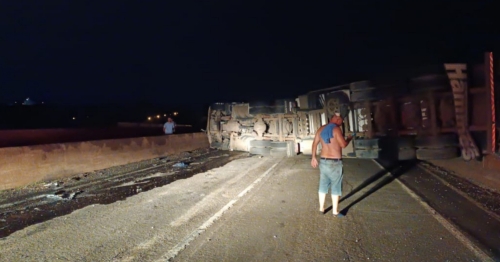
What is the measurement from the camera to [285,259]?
3.49 meters

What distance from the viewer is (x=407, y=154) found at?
28.3 feet

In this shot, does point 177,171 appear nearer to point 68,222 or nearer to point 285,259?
point 68,222

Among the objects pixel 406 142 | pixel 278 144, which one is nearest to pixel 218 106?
pixel 278 144

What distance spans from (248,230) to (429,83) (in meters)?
6.44

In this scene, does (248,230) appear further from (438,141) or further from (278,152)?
(278,152)

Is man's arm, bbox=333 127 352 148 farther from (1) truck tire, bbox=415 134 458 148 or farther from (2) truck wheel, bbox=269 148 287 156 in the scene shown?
(2) truck wheel, bbox=269 148 287 156

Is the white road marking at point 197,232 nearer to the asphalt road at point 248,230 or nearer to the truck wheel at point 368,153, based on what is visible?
the asphalt road at point 248,230

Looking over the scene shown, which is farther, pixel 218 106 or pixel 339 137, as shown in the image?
pixel 218 106

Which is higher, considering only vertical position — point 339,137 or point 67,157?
point 339,137

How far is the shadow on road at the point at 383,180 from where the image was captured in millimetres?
5854

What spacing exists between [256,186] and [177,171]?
3.69 m

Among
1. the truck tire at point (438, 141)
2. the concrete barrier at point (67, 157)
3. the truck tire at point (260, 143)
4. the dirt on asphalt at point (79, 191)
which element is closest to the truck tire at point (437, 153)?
the truck tire at point (438, 141)

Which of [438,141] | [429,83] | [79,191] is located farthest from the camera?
[438,141]

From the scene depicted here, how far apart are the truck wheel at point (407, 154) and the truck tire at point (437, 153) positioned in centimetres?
12
